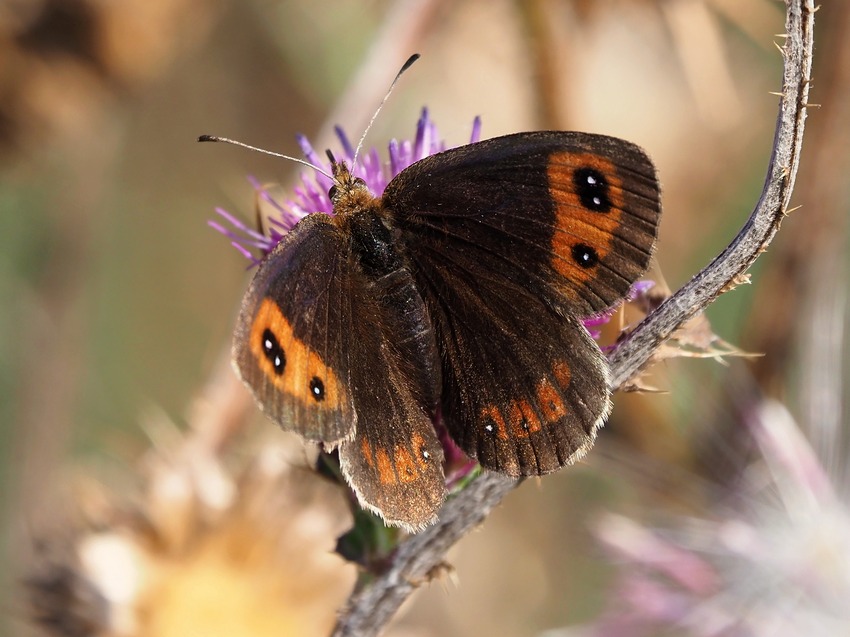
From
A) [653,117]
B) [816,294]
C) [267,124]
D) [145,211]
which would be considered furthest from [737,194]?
[145,211]

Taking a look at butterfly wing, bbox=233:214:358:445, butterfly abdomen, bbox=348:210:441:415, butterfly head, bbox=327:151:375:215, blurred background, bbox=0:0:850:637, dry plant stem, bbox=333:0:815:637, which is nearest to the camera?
dry plant stem, bbox=333:0:815:637

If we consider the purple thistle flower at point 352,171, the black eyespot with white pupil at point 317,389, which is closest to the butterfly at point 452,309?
the black eyespot with white pupil at point 317,389

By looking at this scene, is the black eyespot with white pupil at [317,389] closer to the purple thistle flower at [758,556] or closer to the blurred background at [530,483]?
the blurred background at [530,483]

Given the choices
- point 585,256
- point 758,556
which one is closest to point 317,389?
point 585,256

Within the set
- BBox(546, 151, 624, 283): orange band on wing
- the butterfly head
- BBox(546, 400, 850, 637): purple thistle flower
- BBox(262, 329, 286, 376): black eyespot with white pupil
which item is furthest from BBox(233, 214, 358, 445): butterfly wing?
BBox(546, 400, 850, 637): purple thistle flower

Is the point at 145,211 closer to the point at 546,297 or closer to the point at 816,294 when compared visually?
the point at 816,294

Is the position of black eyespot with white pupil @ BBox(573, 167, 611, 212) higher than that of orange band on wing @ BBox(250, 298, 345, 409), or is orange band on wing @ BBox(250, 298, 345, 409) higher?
orange band on wing @ BBox(250, 298, 345, 409)

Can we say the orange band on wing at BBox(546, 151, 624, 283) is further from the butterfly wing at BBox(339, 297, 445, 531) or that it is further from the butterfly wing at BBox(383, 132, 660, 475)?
the butterfly wing at BBox(339, 297, 445, 531)
